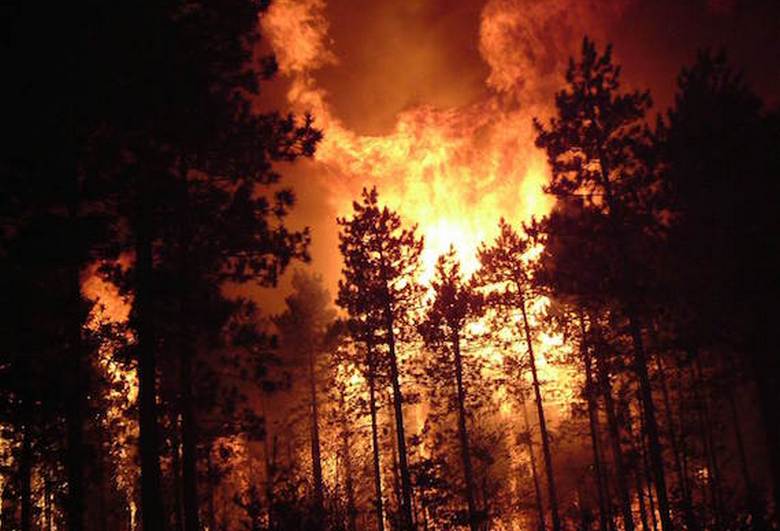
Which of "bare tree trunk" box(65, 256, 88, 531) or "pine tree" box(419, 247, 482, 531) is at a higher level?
"pine tree" box(419, 247, 482, 531)

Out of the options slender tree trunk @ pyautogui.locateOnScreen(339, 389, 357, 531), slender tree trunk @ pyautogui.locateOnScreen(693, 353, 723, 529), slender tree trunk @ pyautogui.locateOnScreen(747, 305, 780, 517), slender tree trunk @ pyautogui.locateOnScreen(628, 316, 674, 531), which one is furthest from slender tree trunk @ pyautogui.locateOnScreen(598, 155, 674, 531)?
slender tree trunk @ pyautogui.locateOnScreen(339, 389, 357, 531)

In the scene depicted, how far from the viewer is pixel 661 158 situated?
59.1 feet

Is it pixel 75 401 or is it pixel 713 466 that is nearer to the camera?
pixel 75 401

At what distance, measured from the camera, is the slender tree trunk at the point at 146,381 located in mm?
10062

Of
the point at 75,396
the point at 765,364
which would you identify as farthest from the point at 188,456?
the point at 765,364

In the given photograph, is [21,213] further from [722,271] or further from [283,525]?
[722,271]

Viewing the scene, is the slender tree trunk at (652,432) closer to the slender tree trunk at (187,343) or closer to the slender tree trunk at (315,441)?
the slender tree trunk at (187,343)

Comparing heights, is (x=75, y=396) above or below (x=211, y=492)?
above

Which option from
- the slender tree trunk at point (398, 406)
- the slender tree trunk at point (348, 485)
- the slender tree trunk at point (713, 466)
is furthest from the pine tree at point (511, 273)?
the slender tree trunk at point (348, 485)

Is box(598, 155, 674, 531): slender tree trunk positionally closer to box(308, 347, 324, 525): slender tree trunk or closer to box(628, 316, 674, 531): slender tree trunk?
box(628, 316, 674, 531): slender tree trunk

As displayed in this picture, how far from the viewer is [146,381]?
10.6m

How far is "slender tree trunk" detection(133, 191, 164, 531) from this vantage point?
1006cm

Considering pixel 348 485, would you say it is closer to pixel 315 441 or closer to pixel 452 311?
pixel 315 441

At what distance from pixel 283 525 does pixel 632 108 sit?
1686 cm
